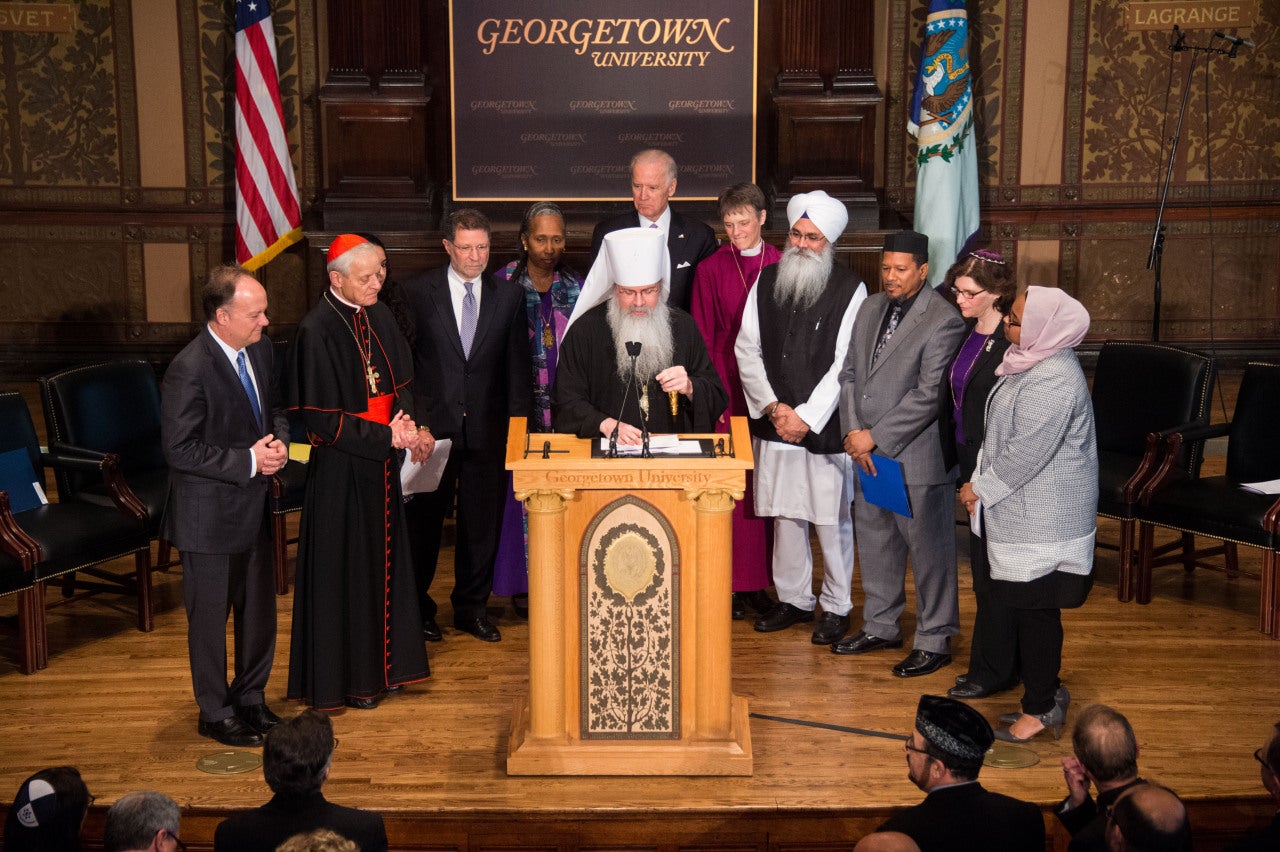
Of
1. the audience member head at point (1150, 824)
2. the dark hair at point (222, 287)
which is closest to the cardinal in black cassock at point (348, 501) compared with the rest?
the dark hair at point (222, 287)

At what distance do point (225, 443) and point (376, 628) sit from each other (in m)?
0.79

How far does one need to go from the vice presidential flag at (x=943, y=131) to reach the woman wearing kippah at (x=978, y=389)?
325 cm

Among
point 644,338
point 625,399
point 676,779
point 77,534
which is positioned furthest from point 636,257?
point 77,534

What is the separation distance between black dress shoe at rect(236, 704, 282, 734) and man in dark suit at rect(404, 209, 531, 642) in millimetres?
936

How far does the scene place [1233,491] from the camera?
17.6 feet

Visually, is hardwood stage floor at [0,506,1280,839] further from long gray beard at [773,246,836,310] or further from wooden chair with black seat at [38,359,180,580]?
long gray beard at [773,246,836,310]

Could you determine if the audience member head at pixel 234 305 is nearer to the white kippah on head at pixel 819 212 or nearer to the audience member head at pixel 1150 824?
the white kippah on head at pixel 819 212

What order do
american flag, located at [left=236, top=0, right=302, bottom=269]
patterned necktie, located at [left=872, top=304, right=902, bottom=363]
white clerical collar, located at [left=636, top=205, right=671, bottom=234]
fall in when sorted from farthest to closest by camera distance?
american flag, located at [left=236, top=0, right=302, bottom=269], white clerical collar, located at [left=636, top=205, right=671, bottom=234], patterned necktie, located at [left=872, top=304, right=902, bottom=363]

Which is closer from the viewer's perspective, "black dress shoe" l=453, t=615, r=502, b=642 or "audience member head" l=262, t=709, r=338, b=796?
"audience member head" l=262, t=709, r=338, b=796

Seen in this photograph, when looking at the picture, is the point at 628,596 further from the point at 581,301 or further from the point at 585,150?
the point at 585,150

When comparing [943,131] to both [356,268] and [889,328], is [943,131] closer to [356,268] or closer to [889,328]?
[889,328]

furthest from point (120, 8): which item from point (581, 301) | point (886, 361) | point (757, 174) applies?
point (886, 361)

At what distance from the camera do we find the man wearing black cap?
2.73 m

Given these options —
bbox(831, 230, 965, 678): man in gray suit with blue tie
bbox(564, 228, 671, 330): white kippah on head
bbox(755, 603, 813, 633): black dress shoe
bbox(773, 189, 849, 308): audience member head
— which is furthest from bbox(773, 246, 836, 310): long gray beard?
bbox(755, 603, 813, 633): black dress shoe
